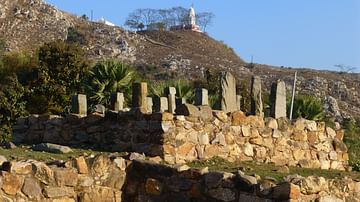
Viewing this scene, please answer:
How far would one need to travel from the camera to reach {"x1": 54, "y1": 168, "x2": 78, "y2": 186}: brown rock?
8.34 m

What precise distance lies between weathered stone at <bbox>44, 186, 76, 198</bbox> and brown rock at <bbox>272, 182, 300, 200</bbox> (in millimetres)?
2643

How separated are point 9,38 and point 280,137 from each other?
51.8 m

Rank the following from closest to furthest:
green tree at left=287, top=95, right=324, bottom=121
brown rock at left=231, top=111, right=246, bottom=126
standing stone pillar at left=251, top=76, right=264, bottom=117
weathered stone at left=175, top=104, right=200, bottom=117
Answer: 1. weathered stone at left=175, top=104, right=200, bottom=117
2. brown rock at left=231, top=111, right=246, bottom=126
3. standing stone pillar at left=251, top=76, right=264, bottom=117
4. green tree at left=287, top=95, right=324, bottom=121

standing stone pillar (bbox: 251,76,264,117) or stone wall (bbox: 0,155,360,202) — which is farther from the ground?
standing stone pillar (bbox: 251,76,264,117)

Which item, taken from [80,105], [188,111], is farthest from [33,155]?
[80,105]

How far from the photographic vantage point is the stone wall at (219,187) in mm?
7945

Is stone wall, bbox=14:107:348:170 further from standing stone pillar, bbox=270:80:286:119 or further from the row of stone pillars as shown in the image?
the row of stone pillars

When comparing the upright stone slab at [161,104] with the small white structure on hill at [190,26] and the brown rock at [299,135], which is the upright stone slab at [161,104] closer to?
the brown rock at [299,135]

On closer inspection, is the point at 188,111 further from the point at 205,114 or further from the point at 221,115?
the point at 221,115

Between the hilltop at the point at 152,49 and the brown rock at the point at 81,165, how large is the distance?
37.3 metres

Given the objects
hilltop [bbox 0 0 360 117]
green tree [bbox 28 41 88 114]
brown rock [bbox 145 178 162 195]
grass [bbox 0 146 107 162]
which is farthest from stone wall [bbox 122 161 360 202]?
hilltop [bbox 0 0 360 117]

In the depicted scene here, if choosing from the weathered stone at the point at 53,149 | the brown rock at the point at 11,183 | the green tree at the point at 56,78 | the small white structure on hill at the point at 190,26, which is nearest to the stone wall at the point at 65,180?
the brown rock at the point at 11,183

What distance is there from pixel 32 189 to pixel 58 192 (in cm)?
43

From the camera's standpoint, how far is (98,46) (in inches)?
2298
